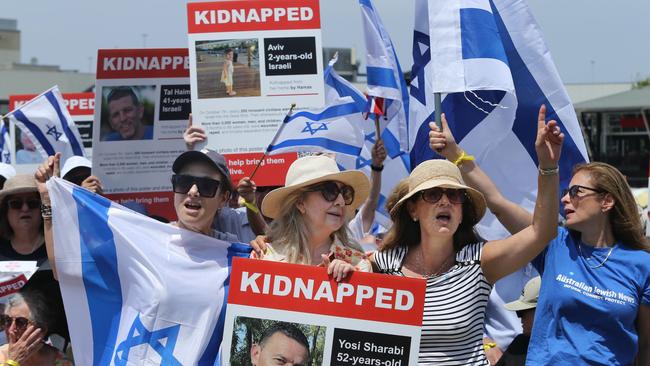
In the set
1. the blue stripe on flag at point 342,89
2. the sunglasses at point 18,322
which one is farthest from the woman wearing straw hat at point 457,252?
the blue stripe on flag at point 342,89

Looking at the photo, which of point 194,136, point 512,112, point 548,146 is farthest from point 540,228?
point 194,136

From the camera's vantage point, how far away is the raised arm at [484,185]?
4.45m

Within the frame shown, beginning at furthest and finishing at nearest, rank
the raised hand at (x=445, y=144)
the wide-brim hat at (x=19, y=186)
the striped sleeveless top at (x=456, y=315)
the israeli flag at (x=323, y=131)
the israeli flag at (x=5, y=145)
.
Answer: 1. the israeli flag at (x=5, y=145)
2. the israeli flag at (x=323, y=131)
3. the wide-brim hat at (x=19, y=186)
4. the raised hand at (x=445, y=144)
5. the striped sleeveless top at (x=456, y=315)

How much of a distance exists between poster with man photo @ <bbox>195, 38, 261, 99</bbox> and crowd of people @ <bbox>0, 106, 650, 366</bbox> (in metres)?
0.97

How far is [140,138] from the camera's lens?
598cm

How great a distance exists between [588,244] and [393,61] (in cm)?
379

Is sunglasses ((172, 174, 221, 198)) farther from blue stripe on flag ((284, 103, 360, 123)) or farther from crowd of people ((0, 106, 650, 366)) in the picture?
blue stripe on flag ((284, 103, 360, 123))

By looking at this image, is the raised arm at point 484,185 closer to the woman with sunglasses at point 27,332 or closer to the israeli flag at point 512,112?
the israeli flag at point 512,112

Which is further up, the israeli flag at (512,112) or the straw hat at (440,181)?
the israeli flag at (512,112)

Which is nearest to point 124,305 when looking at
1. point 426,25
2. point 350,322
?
point 350,322

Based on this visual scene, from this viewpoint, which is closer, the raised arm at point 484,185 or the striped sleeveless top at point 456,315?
the striped sleeveless top at point 456,315

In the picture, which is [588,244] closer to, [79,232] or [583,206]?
[583,206]

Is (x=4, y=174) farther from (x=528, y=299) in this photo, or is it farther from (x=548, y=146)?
(x=548, y=146)

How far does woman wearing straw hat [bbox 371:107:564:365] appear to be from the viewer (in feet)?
13.1
